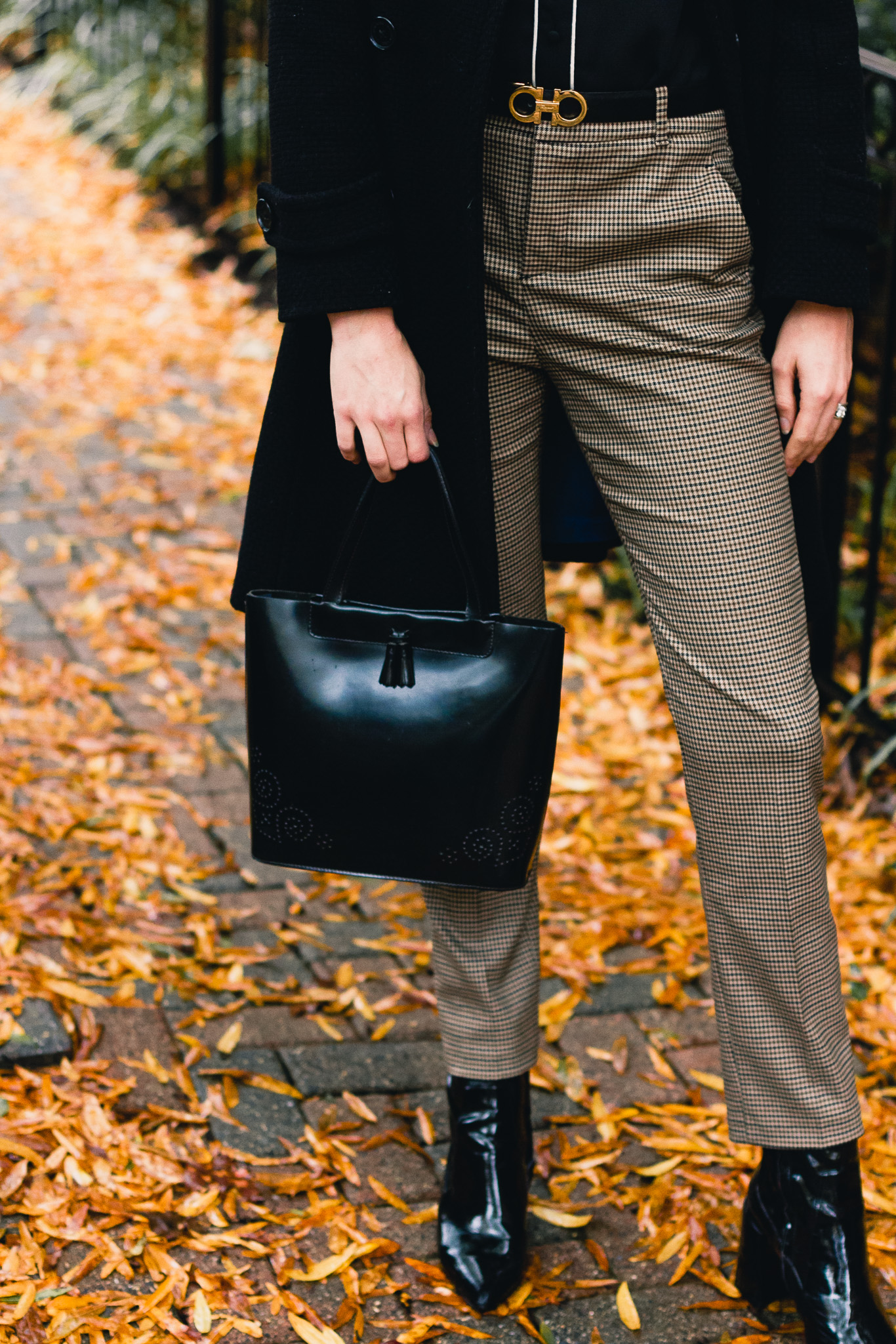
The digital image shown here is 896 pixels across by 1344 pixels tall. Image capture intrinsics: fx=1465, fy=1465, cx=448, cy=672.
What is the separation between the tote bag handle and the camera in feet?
5.48

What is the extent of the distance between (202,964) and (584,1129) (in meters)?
0.73

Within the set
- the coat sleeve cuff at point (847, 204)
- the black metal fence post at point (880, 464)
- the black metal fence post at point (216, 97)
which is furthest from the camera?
the black metal fence post at point (216, 97)

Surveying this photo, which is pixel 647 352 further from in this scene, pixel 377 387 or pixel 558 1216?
pixel 558 1216

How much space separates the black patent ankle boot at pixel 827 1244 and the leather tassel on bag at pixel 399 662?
0.74 metres

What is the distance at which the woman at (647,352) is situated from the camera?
1.55m

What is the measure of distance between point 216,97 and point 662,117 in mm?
5740

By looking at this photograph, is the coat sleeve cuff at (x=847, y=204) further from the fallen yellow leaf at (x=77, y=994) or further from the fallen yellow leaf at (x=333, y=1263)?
the fallen yellow leaf at (x=77, y=994)

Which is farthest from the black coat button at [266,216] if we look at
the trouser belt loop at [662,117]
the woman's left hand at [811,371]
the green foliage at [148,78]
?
the green foliage at [148,78]

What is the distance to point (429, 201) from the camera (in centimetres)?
160

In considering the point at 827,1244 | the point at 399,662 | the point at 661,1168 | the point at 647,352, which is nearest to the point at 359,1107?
the point at 661,1168

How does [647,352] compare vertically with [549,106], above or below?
below

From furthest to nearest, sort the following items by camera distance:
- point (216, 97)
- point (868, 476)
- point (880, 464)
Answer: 1. point (216, 97)
2. point (868, 476)
3. point (880, 464)

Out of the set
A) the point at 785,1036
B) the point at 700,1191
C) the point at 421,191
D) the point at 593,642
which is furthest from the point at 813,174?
the point at 593,642

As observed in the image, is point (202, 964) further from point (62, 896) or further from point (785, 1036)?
point (785, 1036)
